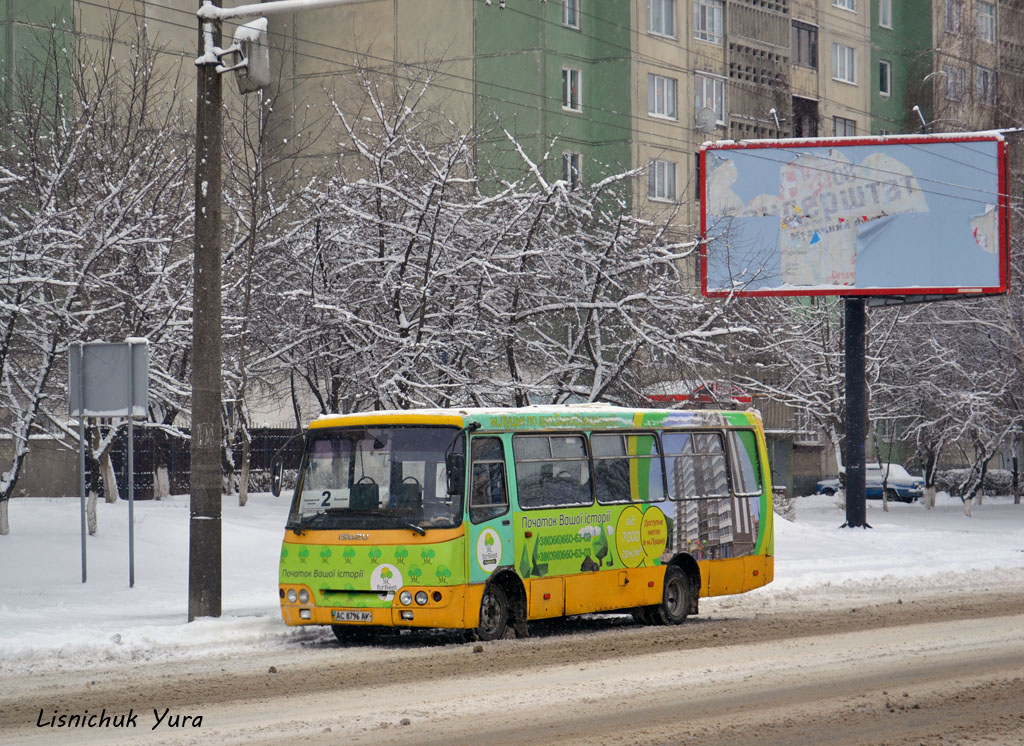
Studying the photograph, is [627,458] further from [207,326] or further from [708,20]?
[708,20]

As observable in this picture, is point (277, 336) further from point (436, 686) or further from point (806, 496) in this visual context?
point (806, 496)

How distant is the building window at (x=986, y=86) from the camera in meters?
61.4

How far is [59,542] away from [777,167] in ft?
65.0

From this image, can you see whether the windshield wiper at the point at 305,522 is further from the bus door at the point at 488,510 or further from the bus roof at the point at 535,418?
the bus door at the point at 488,510

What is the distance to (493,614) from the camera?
15188mm

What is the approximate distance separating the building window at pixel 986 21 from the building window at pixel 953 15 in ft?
7.05

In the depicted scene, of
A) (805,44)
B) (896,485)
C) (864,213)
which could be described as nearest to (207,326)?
(864,213)

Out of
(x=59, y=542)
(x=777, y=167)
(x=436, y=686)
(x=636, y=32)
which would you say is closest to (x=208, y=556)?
(x=436, y=686)

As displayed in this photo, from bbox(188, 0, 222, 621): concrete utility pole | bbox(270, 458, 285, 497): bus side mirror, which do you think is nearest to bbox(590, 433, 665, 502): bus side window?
bbox(270, 458, 285, 497): bus side mirror

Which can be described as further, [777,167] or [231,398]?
[777,167]

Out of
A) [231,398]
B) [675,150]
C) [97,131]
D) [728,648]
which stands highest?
[675,150]

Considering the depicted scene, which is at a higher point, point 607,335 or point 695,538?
point 607,335

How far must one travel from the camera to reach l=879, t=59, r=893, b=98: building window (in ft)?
224

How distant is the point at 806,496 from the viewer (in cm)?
6219
